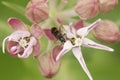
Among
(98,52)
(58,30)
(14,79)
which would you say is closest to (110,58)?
(98,52)

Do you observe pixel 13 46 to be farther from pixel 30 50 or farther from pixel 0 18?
pixel 0 18

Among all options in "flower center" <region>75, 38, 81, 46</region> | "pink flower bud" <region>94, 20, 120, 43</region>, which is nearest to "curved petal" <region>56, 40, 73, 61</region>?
"flower center" <region>75, 38, 81, 46</region>

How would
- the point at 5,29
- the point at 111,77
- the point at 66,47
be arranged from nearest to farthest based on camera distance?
the point at 66,47 < the point at 5,29 < the point at 111,77

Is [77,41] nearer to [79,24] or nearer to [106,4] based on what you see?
[79,24]

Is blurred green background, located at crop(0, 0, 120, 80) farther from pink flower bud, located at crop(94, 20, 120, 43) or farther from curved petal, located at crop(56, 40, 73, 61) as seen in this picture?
curved petal, located at crop(56, 40, 73, 61)

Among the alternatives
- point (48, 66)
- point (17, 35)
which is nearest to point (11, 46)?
A: point (17, 35)

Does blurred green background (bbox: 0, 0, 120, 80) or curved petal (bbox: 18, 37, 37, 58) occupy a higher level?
curved petal (bbox: 18, 37, 37, 58)

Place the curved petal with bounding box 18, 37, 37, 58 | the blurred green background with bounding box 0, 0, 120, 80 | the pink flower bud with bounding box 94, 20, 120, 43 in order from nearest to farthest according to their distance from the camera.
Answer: the curved petal with bounding box 18, 37, 37, 58 < the pink flower bud with bounding box 94, 20, 120, 43 < the blurred green background with bounding box 0, 0, 120, 80
